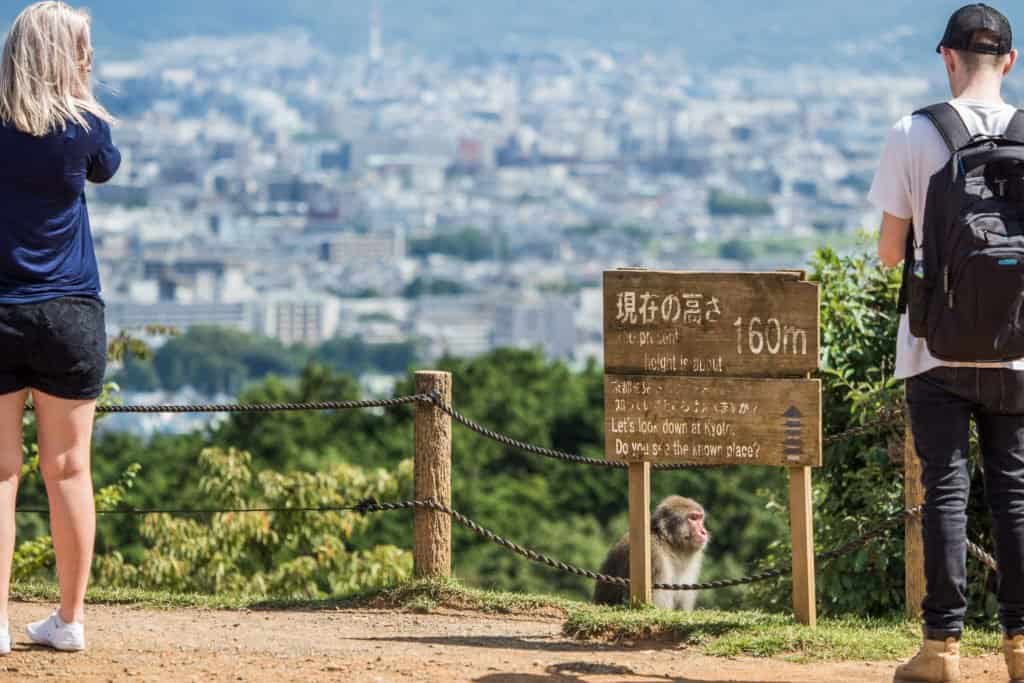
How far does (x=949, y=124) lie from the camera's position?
419 centimetres

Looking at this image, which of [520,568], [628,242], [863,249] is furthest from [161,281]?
[863,249]

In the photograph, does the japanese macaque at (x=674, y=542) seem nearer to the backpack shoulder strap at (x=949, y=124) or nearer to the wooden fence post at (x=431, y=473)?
the wooden fence post at (x=431, y=473)

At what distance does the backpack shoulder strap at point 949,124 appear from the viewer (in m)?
4.17

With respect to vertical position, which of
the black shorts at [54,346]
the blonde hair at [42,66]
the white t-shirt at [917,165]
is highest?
the blonde hair at [42,66]

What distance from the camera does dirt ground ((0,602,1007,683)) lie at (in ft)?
15.4

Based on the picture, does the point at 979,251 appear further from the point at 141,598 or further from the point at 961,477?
Result: the point at 141,598

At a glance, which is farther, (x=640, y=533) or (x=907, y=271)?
(x=640, y=533)

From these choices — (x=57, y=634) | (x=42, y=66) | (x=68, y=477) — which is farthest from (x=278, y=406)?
(x=42, y=66)

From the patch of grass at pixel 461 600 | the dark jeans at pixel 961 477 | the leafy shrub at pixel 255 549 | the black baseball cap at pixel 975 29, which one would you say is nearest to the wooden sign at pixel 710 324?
the patch of grass at pixel 461 600

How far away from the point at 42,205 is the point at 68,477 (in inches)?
28.0

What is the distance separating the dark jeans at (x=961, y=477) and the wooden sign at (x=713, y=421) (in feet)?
3.68

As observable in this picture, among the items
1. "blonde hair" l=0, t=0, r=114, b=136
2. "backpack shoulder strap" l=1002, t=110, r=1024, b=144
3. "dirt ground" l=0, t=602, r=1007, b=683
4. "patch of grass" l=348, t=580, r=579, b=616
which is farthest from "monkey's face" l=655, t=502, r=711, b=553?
"blonde hair" l=0, t=0, r=114, b=136

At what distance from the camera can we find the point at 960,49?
423 cm

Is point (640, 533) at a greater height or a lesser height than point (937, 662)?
greater
